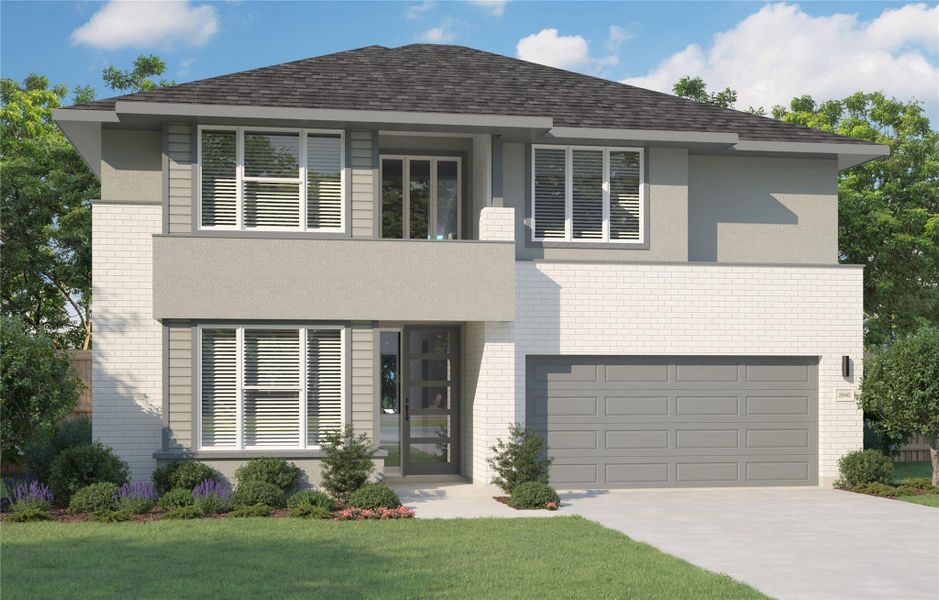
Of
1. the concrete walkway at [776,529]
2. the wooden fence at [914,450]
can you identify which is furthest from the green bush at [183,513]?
the wooden fence at [914,450]

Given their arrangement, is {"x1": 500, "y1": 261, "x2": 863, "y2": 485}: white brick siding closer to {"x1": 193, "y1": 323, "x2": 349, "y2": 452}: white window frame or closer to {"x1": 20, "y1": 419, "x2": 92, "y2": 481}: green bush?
{"x1": 193, "y1": 323, "x2": 349, "y2": 452}: white window frame

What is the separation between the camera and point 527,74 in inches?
794

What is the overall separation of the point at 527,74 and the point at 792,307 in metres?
6.43

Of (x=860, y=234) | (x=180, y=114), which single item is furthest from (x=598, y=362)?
(x=860, y=234)

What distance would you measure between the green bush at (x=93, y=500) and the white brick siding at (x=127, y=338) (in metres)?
2.00

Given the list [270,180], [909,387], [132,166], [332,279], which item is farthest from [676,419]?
[132,166]

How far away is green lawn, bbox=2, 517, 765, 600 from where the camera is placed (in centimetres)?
950

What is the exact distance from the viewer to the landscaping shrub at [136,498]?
46.1 feet

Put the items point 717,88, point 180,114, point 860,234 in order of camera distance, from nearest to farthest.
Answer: point 180,114 → point 860,234 → point 717,88

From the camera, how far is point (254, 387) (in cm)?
1617

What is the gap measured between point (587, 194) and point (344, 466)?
6196 millimetres

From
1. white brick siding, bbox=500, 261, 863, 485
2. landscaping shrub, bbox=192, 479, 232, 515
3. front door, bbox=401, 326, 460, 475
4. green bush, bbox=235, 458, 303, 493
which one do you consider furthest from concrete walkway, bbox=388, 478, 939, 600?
landscaping shrub, bbox=192, 479, 232, 515

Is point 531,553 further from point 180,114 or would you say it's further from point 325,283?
point 180,114

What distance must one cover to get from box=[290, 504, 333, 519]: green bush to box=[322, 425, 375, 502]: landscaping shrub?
3.73 ft
